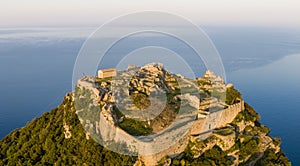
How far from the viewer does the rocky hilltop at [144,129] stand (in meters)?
17.4

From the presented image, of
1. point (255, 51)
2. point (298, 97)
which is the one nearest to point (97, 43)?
point (298, 97)

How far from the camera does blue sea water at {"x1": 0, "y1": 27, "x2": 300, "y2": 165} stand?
43.6 m

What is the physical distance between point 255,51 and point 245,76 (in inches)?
1421

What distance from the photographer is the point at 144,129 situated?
17.7 m

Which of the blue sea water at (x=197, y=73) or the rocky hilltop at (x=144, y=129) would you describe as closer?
the rocky hilltop at (x=144, y=129)

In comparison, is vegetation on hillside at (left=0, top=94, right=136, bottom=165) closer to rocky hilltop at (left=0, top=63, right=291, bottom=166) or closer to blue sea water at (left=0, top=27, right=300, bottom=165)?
rocky hilltop at (left=0, top=63, right=291, bottom=166)

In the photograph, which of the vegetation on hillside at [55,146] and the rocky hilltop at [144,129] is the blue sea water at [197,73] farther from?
the vegetation on hillside at [55,146]

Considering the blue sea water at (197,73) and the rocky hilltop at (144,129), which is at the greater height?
the blue sea water at (197,73)

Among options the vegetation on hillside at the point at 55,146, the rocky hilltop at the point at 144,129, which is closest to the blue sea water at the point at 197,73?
the rocky hilltop at the point at 144,129

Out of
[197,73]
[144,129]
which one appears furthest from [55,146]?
[197,73]

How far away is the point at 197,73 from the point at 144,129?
40320 millimetres

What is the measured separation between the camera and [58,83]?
63688mm

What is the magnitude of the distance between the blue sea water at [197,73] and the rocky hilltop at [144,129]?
22.2 ft

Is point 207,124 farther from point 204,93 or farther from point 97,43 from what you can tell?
point 97,43
